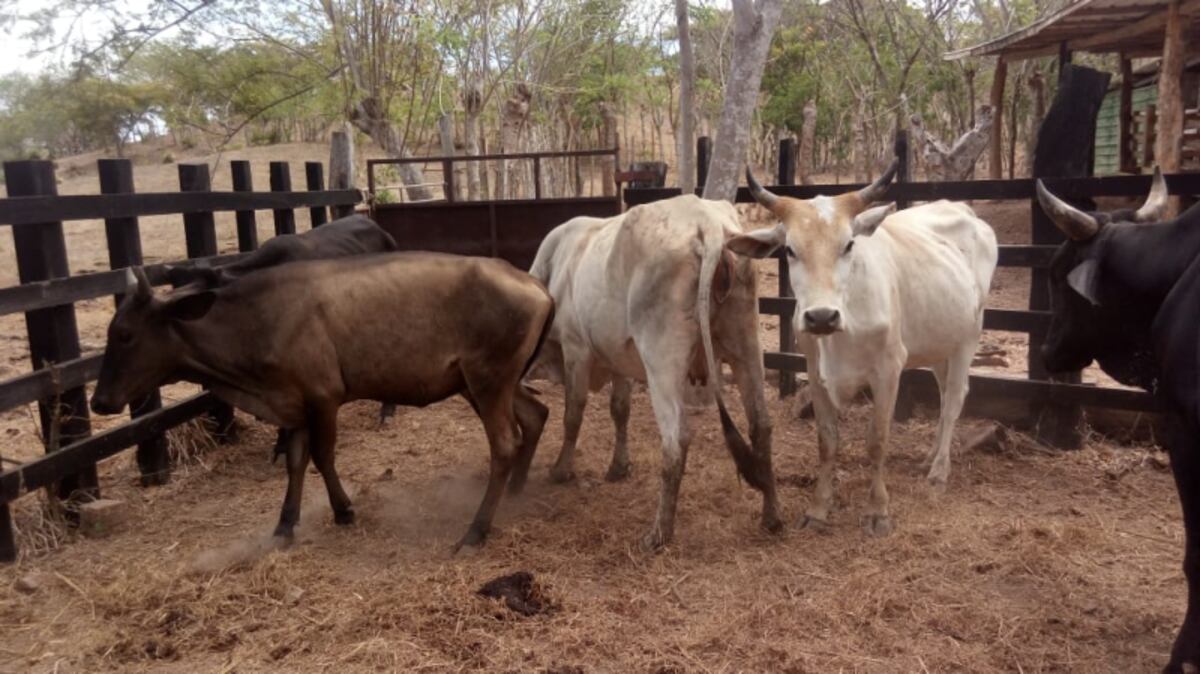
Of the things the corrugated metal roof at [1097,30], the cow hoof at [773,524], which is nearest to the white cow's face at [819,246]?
the cow hoof at [773,524]

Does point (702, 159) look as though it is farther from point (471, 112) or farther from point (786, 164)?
point (471, 112)

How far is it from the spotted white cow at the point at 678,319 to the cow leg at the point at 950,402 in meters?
1.44

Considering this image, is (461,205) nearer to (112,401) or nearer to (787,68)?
(112,401)

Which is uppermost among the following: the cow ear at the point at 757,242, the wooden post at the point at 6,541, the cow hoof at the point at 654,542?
the cow ear at the point at 757,242

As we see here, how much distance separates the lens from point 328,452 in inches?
203

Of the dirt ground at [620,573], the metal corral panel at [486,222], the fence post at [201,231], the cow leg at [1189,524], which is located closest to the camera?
the cow leg at [1189,524]

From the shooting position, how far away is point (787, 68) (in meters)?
33.1

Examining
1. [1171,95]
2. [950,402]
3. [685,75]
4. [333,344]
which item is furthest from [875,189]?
[1171,95]

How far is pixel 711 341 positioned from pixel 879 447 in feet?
3.72

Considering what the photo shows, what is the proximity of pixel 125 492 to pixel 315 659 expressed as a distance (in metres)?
2.96

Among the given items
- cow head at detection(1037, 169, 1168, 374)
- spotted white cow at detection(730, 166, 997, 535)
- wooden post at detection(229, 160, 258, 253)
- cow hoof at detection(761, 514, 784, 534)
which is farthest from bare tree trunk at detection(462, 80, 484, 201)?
cow head at detection(1037, 169, 1168, 374)

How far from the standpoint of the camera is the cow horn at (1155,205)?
14.2 feet

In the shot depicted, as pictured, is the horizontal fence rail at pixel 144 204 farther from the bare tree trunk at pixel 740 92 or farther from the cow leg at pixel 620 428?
the bare tree trunk at pixel 740 92

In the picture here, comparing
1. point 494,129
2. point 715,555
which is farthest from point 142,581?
point 494,129
